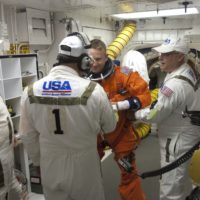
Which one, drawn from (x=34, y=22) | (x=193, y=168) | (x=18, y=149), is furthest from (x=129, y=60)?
(x=193, y=168)

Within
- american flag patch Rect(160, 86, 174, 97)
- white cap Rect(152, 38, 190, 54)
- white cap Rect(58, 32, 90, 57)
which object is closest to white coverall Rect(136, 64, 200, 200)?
american flag patch Rect(160, 86, 174, 97)

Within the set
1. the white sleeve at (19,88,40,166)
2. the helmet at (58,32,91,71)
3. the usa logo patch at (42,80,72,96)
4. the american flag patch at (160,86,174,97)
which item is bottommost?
the white sleeve at (19,88,40,166)

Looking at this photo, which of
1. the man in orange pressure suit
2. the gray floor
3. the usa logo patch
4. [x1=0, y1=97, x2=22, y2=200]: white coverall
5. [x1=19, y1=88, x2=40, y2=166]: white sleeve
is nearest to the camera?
the usa logo patch

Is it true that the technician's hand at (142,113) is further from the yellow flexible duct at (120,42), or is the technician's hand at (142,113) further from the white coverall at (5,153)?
the yellow flexible duct at (120,42)

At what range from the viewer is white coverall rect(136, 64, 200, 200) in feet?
6.63

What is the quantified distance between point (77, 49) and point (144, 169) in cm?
241

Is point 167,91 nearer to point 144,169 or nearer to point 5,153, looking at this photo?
point 5,153

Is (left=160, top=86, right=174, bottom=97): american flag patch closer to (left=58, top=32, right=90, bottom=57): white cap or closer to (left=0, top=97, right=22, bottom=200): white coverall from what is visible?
(left=58, top=32, right=90, bottom=57): white cap

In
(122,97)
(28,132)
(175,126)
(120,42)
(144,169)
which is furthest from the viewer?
(120,42)

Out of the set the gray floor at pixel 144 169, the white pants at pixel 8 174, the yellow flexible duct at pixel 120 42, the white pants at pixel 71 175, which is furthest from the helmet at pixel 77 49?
the yellow flexible duct at pixel 120 42

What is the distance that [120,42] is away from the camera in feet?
15.5

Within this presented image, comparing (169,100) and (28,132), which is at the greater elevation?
(169,100)

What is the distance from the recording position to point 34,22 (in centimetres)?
382

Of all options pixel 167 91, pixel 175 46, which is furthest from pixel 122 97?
pixel 175 46
